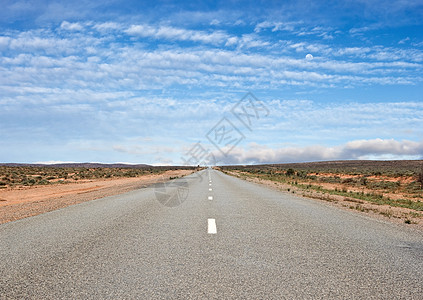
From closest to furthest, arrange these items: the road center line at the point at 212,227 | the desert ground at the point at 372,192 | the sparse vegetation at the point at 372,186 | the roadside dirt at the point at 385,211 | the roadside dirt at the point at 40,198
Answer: the road center line at the point at 212,227, the roadside dirt at the point at 385,211, the roadside dirt at the point at 40,198, the desert ground at the point at 372,192, the sparse vegetation at the point at 372,186

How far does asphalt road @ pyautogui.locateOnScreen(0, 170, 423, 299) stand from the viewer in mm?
4008

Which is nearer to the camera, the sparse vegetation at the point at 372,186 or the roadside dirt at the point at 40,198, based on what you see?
the roadside dirt at the point at 40,198

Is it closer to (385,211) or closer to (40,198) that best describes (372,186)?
(385,211)

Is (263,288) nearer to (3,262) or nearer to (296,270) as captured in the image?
(296,270)

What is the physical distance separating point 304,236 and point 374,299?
347 centimetres

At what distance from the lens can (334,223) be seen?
9.27 meters

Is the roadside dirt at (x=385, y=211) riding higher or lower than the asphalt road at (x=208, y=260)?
lower

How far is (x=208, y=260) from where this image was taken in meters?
5.26

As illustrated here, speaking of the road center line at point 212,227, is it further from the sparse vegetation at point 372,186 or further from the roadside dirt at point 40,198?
the sparse vegetation at point 372,186

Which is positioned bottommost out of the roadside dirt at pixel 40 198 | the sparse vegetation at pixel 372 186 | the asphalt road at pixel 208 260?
the sparse vegetation at pixel 372 186

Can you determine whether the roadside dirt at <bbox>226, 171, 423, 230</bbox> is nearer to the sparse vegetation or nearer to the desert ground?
the desert ground

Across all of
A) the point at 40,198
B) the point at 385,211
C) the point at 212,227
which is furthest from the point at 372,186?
the point at 212,227

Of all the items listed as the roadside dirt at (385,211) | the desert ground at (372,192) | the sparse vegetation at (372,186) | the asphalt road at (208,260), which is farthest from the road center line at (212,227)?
the sparse vegetation at (372,186)

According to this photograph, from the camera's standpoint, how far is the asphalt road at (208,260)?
13.1 ft
